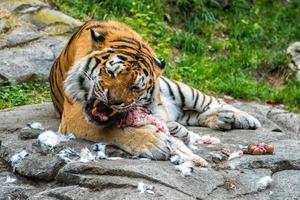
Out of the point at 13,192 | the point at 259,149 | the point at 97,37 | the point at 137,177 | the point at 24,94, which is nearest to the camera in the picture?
the point at 137,177

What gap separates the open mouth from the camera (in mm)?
4398

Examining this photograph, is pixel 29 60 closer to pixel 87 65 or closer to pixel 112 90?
pixel 87 65

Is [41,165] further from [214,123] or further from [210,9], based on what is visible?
[210,9]

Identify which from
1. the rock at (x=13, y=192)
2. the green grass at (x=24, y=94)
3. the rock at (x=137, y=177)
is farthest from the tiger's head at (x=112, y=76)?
the green grass at (x=24, y=94)

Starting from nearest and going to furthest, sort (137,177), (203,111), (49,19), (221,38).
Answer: (137,177)
(203,111)
(49,19)
(221,38)

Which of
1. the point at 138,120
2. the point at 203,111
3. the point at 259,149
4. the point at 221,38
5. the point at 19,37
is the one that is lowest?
the point at 221,38

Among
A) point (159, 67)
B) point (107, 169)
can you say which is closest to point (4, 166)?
point (107, 169)

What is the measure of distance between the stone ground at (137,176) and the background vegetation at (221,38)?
2.81m

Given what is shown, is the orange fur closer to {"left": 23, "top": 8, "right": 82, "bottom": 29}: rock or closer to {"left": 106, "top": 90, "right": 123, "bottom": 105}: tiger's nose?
{"left": 106, "top": 90, "right": 123, "bottom": 105}: tiger's nose

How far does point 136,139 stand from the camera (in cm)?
429

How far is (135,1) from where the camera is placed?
29.9 ft

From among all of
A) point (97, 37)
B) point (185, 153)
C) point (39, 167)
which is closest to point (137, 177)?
point (185, 153)

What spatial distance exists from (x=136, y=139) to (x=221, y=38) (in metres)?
5.32

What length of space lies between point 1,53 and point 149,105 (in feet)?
9.94
